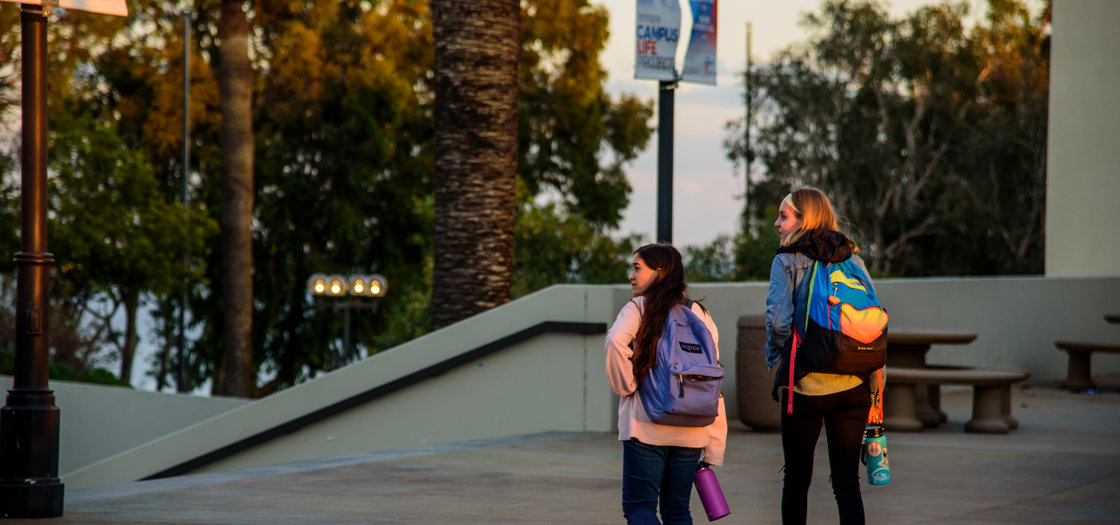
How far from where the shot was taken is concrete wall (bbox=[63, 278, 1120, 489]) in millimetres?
11289

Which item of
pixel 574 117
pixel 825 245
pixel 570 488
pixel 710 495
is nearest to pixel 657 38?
pixel 570 488

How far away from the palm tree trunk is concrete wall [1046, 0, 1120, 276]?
583 inches

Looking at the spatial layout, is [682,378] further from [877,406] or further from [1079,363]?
[1079,363]

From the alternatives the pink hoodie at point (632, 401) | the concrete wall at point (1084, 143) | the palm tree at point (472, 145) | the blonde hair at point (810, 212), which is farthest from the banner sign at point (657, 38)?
the concrete wall at point (1084, 143)

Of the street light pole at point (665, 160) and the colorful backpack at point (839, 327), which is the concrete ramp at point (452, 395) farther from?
the colorful backpack at point (839, 327)

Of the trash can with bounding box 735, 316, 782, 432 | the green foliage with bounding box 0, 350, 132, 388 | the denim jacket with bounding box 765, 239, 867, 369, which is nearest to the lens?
the denim jacket with bounding box 765, 239, 867, 369

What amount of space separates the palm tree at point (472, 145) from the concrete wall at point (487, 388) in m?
1.23

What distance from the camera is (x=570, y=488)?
327 inches

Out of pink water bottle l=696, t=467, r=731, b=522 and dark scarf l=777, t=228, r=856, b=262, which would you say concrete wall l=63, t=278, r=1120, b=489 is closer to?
dark scarf l=777, t=228, r=856, b=262

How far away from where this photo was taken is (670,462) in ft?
16.9

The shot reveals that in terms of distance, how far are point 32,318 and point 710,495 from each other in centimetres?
404

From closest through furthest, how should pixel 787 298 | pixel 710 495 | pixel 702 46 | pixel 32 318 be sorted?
1. pixel 710 495
2. pixel 787 298
3. pixel 32 318
4. pixel 702 46

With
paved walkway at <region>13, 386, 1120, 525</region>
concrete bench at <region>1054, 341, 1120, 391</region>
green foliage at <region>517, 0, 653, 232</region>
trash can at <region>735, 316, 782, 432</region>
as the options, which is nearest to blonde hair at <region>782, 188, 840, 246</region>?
paved walkway at <region>13, 386, 1120, 525</region>

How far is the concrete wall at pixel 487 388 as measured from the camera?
444 inches
